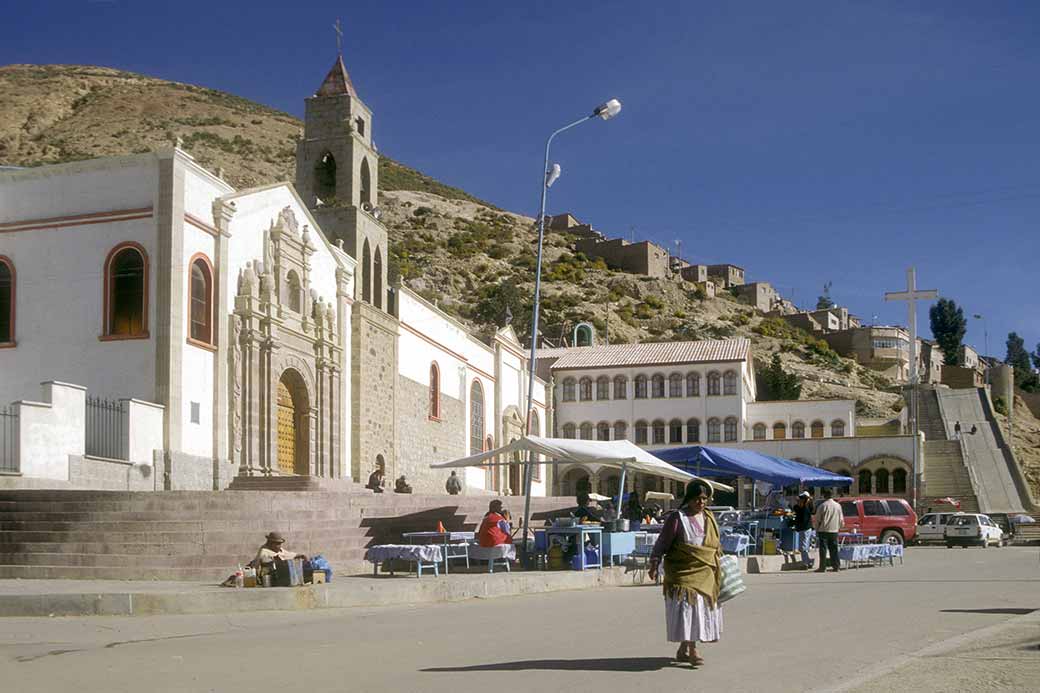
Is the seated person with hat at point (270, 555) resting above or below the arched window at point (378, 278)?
below

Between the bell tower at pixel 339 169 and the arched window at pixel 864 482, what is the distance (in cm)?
3012

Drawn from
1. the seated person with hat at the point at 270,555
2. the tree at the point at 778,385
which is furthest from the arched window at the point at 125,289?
the tree at the point at 778,385

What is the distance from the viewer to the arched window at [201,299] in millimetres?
26062

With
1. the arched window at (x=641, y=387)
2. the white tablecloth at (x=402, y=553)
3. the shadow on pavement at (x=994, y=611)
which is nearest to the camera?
the shadow on pavement at (x=994, y=611)

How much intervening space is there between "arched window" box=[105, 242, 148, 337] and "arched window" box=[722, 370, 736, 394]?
40803mm

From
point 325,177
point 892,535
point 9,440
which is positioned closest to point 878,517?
point 892,535

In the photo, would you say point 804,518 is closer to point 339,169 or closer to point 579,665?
point 579,665

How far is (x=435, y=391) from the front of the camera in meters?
42.1

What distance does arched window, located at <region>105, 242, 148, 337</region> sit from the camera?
25.4 metres

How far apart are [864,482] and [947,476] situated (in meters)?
4.10

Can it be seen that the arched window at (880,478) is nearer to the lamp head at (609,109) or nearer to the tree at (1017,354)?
the lamp head at (609,109)

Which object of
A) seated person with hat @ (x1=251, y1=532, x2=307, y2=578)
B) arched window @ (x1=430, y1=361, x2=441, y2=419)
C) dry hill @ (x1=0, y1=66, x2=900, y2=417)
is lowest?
seated person with hat @ (x1=251, y1=532, x2=307, y2=578)

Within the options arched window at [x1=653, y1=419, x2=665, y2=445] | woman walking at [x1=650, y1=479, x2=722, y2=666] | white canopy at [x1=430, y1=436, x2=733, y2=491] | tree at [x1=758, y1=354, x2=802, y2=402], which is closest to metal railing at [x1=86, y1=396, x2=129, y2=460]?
white canopy at [x1=430, y1=436, x2=733, y2=491]

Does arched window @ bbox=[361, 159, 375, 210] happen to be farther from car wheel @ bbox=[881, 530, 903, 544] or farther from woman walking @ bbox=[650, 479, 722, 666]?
woman walking @ bbox=[650, 479, 722, 666]
